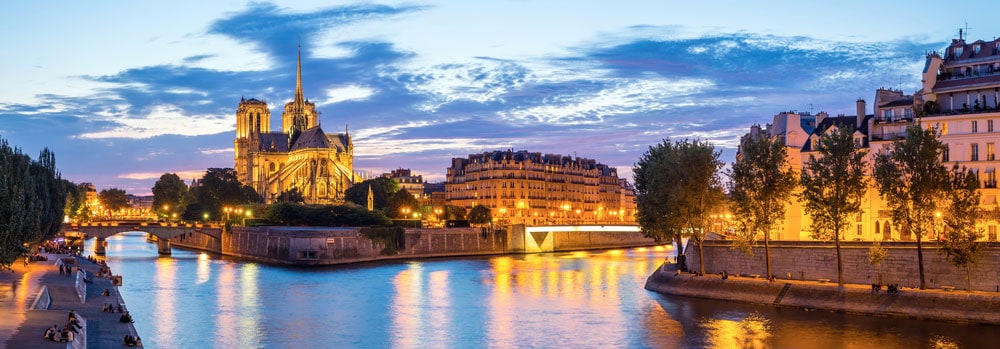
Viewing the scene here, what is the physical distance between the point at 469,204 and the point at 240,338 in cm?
10746

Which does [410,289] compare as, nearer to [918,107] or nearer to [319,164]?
[918,107]

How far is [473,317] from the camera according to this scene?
44.8 metres

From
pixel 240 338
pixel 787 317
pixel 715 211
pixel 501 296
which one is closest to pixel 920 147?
pixel 787 317

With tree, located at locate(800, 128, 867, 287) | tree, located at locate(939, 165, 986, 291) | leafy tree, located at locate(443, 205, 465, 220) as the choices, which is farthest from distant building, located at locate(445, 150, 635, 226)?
tree, located at locate(939, 165, 986, 291)

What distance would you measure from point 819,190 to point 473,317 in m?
16.1

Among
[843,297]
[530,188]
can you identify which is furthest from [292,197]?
[843,297]

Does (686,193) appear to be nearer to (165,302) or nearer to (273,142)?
(165,302)

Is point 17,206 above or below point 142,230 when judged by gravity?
above

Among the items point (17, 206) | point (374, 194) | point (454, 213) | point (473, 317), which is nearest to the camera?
point (17, 206)

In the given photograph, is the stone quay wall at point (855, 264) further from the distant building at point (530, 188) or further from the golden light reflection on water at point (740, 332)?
the distant building at point (530, 188)

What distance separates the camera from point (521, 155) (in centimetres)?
14338

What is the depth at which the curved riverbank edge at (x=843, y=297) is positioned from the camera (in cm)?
3675

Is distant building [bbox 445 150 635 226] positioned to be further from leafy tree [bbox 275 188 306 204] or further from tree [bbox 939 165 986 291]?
tree [bbox 939 165 986 291]

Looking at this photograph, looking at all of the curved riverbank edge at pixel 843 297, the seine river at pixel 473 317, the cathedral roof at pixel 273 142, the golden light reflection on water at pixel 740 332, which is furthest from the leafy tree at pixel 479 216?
the cathedral roof at pixel 273 142
